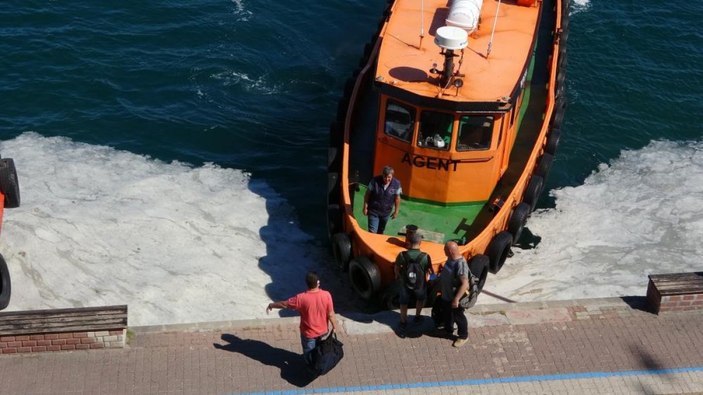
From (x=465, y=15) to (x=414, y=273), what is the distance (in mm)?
5410

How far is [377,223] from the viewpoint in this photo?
14.2 metres

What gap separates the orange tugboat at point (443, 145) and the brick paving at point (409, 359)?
117 centimetres

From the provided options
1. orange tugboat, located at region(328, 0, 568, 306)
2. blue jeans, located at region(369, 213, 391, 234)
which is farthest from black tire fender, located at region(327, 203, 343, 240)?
blue jeans, located at region(369, 213, 391, 234)

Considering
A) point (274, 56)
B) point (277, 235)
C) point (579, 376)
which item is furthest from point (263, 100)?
point (579, 376)

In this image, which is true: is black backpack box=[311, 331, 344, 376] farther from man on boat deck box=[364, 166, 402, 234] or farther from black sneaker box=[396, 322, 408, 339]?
man on boat deck box=[364, 166, 402, 234]

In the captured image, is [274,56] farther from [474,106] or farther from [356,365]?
[356,365]

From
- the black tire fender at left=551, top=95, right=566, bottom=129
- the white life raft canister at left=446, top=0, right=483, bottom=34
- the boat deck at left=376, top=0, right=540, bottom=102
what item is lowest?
the black tire fender at left=551, top=95, right=566, bottom=129

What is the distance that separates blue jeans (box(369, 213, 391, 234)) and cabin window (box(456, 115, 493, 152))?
63.8 inches

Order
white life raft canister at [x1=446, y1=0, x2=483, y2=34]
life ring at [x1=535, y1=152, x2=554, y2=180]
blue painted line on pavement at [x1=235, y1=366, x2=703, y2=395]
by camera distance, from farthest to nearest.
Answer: life ring at [x1=535, y1=152, x2=554, y2=180]
white life raft canister at [x1=446, y1=0, x2=483, y2=34]
blue painted line on pavement at [x1=235, y1=366, x2=703, y2=395]

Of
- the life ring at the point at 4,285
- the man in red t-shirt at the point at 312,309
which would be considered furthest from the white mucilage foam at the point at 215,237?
the man in red t-shirt at the point at 312,309

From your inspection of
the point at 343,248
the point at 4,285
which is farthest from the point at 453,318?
the point at 4,285

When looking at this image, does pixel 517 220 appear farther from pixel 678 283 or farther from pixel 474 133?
pixel 678 283

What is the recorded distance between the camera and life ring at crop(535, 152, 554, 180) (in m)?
16.3

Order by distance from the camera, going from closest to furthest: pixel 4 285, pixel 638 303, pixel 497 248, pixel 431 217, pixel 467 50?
1. pixel 638 303
2. pixel 4 285
3. pixel 497 248
4. pixel 431 217
5. pixel 467 50
